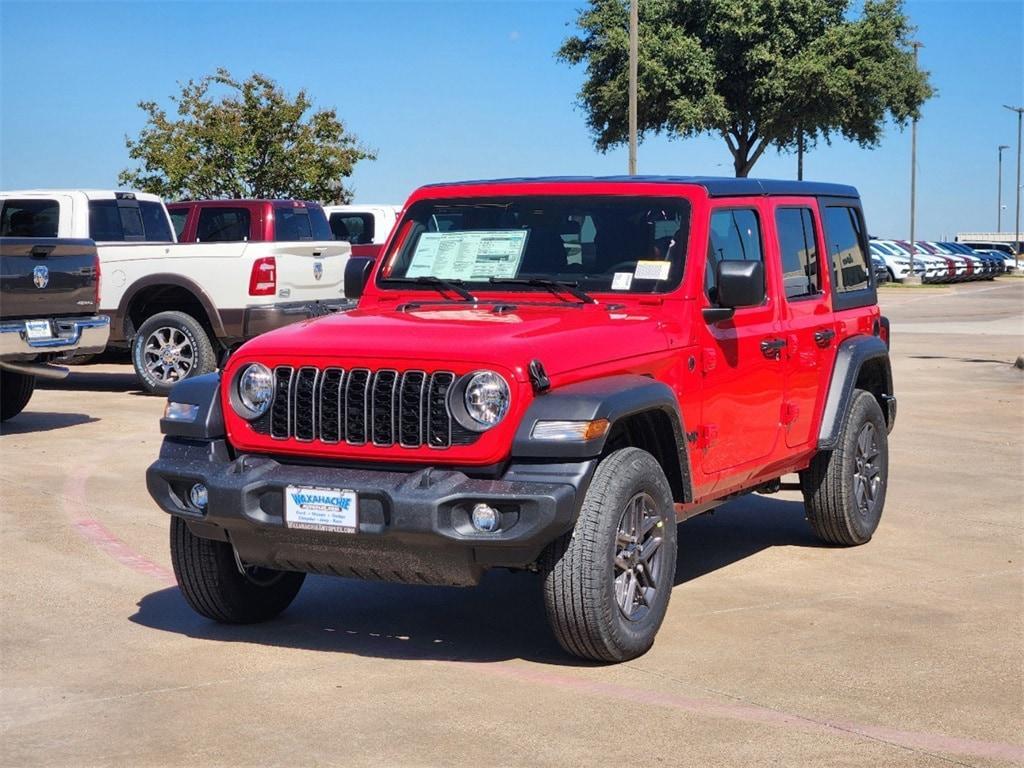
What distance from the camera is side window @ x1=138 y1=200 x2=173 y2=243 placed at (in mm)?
16750

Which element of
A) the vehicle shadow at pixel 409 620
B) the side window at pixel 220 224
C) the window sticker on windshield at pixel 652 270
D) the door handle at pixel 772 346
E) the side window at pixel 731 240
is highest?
the side window at pixel 220 224

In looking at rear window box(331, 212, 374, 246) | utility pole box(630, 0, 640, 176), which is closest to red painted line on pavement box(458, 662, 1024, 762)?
rear window box(331, 212, 374, 246)

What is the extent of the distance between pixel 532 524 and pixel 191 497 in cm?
143

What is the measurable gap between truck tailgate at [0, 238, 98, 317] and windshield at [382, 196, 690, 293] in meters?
6.17

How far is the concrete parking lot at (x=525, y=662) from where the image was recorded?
199 inches

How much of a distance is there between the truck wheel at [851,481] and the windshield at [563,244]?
1.92 meters

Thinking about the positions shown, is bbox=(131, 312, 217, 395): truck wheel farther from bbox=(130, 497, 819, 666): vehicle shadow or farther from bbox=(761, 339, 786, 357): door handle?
bbox=(761, 339, 786, 357): door handle

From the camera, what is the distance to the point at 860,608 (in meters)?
6.98

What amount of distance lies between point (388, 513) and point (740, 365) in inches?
84.0

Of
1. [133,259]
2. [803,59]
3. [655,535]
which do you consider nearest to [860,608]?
[655,535]

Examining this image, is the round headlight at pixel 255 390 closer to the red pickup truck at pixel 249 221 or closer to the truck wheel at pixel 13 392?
the truck wheel at pixel 13 392

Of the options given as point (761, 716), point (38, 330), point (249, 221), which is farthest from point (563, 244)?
point (249, 221)

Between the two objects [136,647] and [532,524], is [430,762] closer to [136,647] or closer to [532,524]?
[532,524]

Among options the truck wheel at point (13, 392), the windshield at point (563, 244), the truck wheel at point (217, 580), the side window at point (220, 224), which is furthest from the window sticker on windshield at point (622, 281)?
the side window at point (220, 224)
